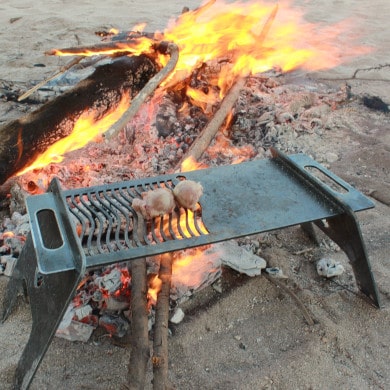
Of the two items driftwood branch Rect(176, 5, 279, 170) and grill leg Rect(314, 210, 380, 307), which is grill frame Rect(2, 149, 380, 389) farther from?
driftwood branch Rect(176, 5, 279, 170)

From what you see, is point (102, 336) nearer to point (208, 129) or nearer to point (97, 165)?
point (97, 165)

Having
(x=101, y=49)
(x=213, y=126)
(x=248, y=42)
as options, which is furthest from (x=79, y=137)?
(x=248, y=42)

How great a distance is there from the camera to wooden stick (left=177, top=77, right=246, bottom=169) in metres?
3.49

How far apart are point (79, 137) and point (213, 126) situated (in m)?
1.14

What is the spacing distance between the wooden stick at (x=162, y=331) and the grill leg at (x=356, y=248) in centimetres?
95

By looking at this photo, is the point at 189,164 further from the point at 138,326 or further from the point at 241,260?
the point at 138,326

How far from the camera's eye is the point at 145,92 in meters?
3.21

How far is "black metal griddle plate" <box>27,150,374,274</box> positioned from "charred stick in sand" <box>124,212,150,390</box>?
18 cm

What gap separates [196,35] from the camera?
14.8 ft

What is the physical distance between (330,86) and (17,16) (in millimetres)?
5719

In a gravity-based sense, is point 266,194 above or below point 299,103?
above

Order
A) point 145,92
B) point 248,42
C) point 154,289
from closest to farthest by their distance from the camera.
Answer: point 154,289 < point 145,92 < point 248,42

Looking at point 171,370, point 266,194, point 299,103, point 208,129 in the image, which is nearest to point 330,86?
point 299,103

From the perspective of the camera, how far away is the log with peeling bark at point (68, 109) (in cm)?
313
